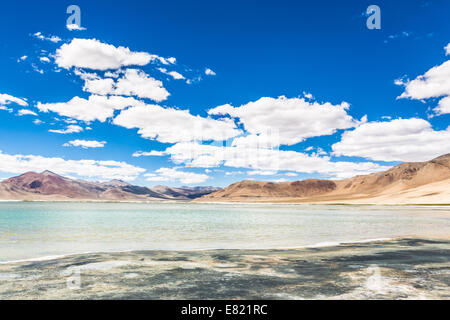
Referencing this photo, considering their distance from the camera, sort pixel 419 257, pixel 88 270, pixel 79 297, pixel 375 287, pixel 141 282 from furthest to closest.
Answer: pixel 419 257 < pixel 88 270 < pixel 141 282 < pixel 375 287 < pixel 79 297

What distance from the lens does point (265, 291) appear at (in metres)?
7.39

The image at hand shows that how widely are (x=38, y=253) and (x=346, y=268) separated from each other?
1246cm

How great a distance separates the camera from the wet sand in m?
7.24

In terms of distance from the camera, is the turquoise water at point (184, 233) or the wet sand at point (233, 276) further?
the turquoise water at point (184, 233)

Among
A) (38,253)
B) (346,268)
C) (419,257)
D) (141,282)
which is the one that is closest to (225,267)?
(141,282)

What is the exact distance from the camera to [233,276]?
9062 mm

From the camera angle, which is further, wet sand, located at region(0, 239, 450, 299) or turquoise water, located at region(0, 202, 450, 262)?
turquoise water, located at region(0, 202, 450, 262)

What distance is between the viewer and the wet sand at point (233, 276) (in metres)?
7.24

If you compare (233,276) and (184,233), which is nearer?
(233,276)

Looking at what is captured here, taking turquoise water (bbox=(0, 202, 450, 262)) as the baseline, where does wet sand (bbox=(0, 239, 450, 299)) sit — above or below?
above

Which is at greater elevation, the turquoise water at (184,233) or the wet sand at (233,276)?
the wet sand at (233,276)

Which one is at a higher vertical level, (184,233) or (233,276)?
(233,276)
